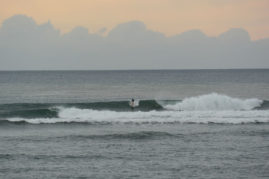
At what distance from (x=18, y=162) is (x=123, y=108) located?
70.5ft

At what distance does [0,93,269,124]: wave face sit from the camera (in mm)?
30562

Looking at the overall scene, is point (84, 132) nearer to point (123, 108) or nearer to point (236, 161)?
point (236, 161)

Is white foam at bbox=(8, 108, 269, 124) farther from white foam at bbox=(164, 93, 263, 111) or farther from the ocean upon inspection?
white foam at bbox=(164, 93, 263, 111)

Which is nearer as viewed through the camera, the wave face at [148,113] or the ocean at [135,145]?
the ocean at [135,145]

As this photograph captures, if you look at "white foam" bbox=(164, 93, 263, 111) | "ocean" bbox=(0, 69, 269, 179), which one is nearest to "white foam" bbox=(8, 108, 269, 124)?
"ocean" bbox=(0, 69, 269, 179)

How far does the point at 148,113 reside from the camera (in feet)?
109

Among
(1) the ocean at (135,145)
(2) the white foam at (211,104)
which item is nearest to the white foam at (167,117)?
(1) the ocean at (135,145)

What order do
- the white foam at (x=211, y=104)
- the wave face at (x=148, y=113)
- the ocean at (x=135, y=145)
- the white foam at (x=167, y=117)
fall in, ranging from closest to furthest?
the ocean at (x=135, y=145) < the white foam at (x=167, y=117) < the wave face at (x=148, y=113) < the white foam at (x=211, y=104)

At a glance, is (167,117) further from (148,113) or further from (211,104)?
(211,104)

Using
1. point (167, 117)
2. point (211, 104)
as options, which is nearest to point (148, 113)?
point (167, 117)

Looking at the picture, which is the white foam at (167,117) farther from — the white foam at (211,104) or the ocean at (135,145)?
the white foam at (211,104)

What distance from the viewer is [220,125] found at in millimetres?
28203

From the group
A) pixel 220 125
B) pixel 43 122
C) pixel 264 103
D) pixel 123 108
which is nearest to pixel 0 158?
pixel 43 122

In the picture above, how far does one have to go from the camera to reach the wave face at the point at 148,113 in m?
30.6
